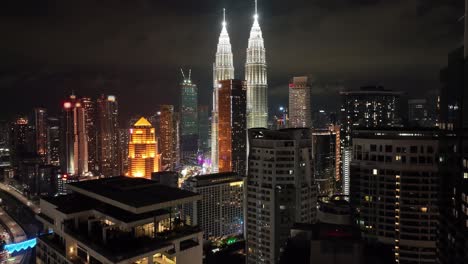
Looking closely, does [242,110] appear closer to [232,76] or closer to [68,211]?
[232,76]

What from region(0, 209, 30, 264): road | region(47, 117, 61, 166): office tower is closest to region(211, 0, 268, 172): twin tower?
region(47, 117, 61, 166): office tower

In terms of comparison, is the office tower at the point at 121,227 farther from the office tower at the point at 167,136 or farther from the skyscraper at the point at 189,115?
the skyscraper at the point at 189,115

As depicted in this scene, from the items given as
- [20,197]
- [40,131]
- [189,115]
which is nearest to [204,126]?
[189,115]

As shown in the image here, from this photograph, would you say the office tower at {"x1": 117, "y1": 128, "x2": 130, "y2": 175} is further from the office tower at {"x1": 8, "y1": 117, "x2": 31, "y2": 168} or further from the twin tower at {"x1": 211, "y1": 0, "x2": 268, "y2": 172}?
the office tower at {"x1": 8, "y1": 117, "x2": 31, "y2": 168}

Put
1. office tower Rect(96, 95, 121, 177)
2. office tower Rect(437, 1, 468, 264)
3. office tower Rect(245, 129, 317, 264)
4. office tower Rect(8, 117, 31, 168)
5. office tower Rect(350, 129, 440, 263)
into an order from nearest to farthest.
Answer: office tower Rect(437, 1, 468, 264), office tower Rect(350, 129, 440, 263), office tower Rect(245, 129, 317, 264), office tower Rect(96, 95, 121, 177), office tower Rect(8, 117, 31, 168)

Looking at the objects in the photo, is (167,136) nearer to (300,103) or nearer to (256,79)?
(256,79)

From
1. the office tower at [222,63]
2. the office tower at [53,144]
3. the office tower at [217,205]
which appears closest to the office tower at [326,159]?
the office tower at [217,205]
